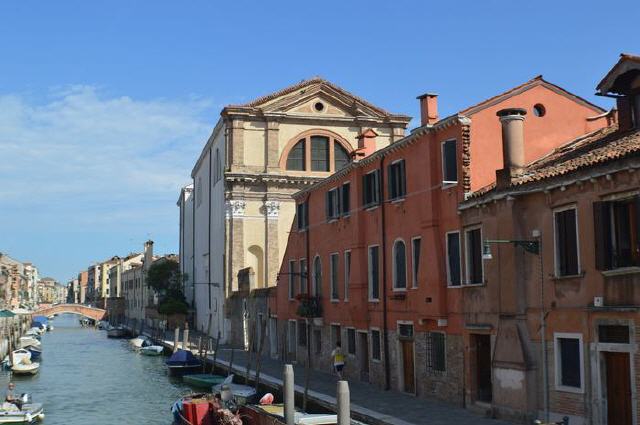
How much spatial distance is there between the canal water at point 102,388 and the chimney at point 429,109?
12461 millimetres

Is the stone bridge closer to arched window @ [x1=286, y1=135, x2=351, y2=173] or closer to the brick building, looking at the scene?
arched window @ [x1=286, y1=135, x2=351, y2=173]

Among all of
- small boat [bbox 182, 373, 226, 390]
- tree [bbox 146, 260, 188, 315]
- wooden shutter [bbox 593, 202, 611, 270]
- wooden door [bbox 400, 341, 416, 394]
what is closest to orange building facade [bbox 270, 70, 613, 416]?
wooden door [bbox 400, 341, 416, 394]

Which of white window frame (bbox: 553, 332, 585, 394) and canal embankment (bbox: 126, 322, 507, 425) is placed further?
canal embankment (bbox: 126, 322, 507, 425)

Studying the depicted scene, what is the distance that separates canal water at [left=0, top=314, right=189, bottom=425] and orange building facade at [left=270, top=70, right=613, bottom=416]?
6839 millimetres

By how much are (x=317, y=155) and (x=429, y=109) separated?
24.6 meters

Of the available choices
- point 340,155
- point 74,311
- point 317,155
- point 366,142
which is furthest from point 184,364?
point 74,311

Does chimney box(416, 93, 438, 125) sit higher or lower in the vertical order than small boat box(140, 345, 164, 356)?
higher

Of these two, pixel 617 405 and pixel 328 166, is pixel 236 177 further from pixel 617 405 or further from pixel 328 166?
pixel 617 405

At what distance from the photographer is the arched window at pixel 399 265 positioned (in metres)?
19.9

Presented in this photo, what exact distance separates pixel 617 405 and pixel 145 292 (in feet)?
249

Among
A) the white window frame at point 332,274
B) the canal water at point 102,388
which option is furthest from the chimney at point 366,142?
the canal water at point 102,388

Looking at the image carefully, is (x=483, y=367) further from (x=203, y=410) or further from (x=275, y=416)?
(x=203, y=410)

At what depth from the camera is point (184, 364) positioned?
3503 cm

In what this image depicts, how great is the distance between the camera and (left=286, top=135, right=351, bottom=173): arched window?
43875 millimetres
